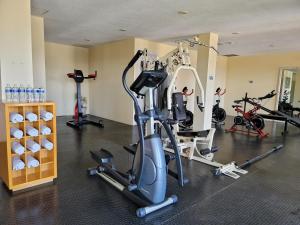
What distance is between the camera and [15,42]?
10.0 feet

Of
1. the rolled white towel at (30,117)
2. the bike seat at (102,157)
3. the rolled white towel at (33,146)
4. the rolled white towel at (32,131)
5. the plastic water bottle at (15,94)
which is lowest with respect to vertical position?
the bike seat at (102,157)

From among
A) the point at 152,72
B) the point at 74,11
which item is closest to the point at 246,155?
the point at 152,72

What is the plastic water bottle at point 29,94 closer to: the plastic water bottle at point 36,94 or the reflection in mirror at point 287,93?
the plastic water bottle at point 36,94

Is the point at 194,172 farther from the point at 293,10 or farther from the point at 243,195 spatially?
the point at 293,10

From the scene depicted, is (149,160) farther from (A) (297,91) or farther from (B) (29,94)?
(A) (297,91)

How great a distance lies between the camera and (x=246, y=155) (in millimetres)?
4168

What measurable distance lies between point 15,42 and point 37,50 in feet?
5.04

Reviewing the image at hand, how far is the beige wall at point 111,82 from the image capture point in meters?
6.82

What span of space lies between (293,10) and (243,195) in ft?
10.7

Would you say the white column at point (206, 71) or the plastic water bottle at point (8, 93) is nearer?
the plastic water bottle at point (8, 93)

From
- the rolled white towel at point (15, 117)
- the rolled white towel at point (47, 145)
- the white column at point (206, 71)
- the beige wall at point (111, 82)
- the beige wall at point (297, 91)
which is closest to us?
the rolled white towel at point (15, 117)

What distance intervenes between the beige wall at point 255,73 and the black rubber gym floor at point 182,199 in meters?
5.80

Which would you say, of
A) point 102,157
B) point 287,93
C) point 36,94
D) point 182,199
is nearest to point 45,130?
point 36,94

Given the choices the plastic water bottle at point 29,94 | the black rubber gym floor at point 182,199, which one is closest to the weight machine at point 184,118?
the black rubber gym floor at point 182,199
